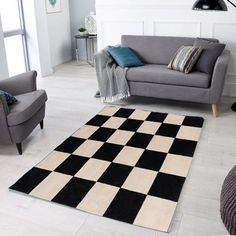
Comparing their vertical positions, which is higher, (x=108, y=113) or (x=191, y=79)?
(x=191, y=79)

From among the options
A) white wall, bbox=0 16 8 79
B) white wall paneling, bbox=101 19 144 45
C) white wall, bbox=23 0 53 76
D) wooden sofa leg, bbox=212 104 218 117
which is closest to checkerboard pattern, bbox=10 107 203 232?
wooden sofa leg, bbox=212 104 218 117

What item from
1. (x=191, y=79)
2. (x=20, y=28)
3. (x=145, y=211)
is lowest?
(x=145, y=211)

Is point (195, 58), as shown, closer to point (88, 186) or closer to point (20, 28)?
point (88, 186)

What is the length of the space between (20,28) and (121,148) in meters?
3.22

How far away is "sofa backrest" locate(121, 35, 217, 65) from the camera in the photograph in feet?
12.9

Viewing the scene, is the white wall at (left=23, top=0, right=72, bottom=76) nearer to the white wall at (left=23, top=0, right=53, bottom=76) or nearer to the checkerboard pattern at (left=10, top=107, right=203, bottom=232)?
the white wall at (left=23, top=0, right=53, bottom=76)

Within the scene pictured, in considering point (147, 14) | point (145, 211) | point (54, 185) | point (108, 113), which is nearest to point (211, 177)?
point (145, 211)

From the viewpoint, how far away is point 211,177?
2389 mm

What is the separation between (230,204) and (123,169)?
1.15 meters

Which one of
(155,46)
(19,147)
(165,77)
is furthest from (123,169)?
(155,46)

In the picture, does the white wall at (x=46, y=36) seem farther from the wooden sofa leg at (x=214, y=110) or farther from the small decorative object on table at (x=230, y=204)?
the small decorative object on table at (x=230, y=204)

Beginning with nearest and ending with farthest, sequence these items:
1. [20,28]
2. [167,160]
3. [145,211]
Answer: [145,211] → [167,160] → [20,28]

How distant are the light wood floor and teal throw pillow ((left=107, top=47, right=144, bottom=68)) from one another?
50cm

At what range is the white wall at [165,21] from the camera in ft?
13.0
